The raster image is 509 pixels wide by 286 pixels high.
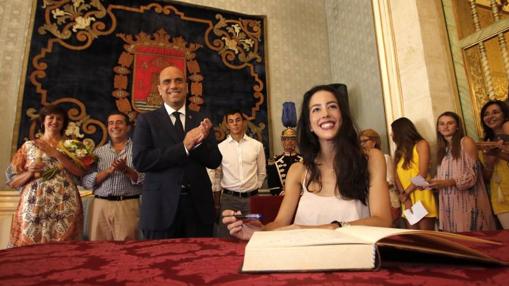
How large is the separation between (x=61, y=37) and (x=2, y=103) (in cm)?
100

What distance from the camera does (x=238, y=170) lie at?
3.45m

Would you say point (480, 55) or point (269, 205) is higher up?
point (480, 55)

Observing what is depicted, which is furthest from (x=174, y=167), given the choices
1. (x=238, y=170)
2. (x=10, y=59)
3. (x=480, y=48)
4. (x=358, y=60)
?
(x=358, y=60)

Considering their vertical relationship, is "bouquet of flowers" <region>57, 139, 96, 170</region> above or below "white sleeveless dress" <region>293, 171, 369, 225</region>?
above

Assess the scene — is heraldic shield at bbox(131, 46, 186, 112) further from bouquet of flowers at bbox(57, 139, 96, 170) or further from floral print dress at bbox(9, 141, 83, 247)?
floral print dress at bbox(9, 141, 83, 247)

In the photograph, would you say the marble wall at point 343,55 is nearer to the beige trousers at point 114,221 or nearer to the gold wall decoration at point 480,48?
the gold wall decoration at point 480,48

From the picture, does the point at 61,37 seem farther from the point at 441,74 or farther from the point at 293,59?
the point at 441,74

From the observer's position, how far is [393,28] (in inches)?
141

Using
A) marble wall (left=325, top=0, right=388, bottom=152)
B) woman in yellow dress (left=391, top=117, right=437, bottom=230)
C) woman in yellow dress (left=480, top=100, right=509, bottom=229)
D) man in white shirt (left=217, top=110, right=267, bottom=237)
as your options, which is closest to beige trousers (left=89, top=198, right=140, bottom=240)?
man in white shirt (left=217, top=110, right=267, bottom=237)

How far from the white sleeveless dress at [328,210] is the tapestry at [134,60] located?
287 cm

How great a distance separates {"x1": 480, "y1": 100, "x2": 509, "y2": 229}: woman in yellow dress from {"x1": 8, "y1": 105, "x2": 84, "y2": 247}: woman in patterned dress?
10.1 feet

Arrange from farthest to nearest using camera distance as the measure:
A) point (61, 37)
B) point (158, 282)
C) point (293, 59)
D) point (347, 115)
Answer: point (293, 59)
point (61, 37)
point (347, 115)
point (158, 282)

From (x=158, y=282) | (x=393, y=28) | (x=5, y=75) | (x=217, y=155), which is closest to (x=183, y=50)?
(x=5, y=75)

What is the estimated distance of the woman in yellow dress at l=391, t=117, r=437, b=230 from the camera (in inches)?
110
